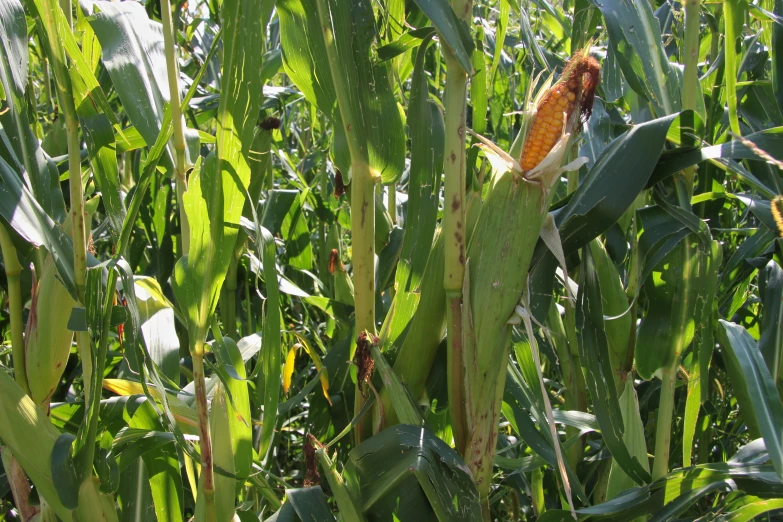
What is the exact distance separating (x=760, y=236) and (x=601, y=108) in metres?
0.46

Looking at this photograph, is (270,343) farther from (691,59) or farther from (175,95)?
(691,59)

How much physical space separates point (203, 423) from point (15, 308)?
0.47 meters

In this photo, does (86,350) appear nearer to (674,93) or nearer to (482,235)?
(482,235)

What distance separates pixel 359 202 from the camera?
1170mm

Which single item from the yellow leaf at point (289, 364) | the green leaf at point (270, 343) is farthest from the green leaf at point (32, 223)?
the yellow leaf at point (289, 364)

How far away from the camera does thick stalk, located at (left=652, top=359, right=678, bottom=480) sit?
4.16 feet

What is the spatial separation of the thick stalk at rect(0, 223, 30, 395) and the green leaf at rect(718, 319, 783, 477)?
128 centimetres

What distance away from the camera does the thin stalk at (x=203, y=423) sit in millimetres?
1095

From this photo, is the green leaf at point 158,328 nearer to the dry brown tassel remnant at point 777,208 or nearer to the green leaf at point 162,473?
the green leaf at point 162,473

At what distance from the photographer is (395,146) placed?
1.16 m

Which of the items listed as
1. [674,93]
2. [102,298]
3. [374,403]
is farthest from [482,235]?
[102,298]

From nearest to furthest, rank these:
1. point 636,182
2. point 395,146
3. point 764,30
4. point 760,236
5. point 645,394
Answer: point 636,182 → point 395,146 → point 760,236 → point 764,30 → point 645,394

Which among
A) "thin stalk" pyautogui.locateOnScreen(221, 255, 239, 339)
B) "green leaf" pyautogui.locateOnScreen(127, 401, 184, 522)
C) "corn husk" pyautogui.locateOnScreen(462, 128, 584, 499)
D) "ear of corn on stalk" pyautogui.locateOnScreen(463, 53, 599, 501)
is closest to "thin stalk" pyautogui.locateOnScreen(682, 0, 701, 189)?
"ear of corn on stalk" pyautogui.locateOnScreen(463, 53, 599, 501)

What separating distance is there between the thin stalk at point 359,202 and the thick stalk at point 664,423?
586 mm
